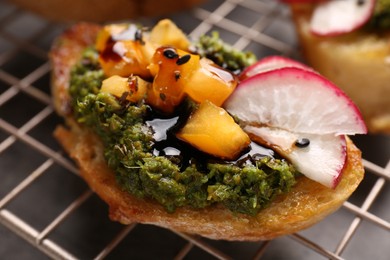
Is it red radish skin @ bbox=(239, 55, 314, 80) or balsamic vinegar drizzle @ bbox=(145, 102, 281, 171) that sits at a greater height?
red radish skin @ bbox=(239, 55, 314, 80)

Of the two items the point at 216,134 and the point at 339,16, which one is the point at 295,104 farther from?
the point at 339,16

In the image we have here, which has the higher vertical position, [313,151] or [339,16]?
[339,16]

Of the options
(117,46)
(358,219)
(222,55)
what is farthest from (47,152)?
(358,219)

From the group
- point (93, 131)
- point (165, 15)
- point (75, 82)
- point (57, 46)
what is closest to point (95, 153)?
point (93, 131)

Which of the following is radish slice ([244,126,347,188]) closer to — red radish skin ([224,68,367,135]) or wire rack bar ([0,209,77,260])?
red radish skin ([224,68,367,135])

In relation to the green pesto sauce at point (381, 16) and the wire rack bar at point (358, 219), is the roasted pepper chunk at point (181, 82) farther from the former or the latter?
the green pesto sauce at point (381, 16)

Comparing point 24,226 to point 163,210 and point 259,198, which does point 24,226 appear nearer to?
point 163,210

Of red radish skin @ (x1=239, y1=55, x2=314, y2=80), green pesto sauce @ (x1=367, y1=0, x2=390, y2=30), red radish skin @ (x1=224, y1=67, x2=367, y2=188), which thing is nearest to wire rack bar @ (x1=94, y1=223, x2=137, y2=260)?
red radish skin @ (x1=224, y1=67, x2=367, y2=188)
